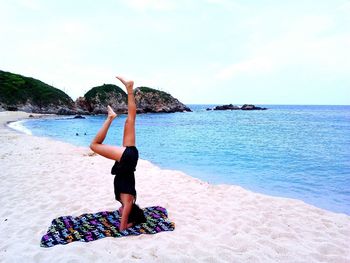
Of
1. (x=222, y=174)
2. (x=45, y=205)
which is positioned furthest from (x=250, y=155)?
(x=45, y=205)

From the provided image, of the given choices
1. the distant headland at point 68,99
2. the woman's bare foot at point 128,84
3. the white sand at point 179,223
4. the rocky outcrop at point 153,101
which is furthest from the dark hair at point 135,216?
the rocky outcrop at point 153,101

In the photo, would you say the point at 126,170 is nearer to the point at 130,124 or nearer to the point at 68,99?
the point at 130,124

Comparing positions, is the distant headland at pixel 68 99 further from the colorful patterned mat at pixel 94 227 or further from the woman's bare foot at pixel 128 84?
the woman's bare foot at pixel 128 84

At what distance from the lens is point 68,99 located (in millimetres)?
108438

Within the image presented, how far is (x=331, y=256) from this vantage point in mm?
5082

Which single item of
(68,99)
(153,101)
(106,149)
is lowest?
(106,149)

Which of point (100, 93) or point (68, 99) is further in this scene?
point (68, 99)

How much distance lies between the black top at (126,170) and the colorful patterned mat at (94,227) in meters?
0.63

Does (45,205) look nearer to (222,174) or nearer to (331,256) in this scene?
(331,256)

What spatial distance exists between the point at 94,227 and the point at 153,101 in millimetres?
109192

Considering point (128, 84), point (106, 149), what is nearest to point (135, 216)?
point (106, 149)

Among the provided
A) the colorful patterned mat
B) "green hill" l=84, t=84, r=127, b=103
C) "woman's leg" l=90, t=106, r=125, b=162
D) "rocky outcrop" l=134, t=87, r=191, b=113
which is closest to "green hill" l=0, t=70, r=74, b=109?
"green hill" l=84, t=84, r=127, b=103

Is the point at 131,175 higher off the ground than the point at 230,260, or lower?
higher

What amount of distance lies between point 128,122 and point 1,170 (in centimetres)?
740
